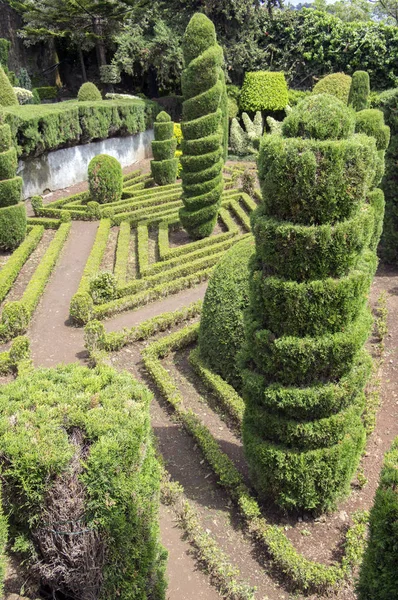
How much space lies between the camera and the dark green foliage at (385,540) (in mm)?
4898

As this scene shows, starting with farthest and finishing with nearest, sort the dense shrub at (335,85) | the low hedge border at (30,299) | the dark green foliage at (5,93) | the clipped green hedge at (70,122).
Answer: the dense shrub at (335,85) → the dark green foliage at (5,93) → the clipped green hedge at (70,122) → the low hedge border at (30,299)

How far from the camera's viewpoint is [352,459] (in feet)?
25.5

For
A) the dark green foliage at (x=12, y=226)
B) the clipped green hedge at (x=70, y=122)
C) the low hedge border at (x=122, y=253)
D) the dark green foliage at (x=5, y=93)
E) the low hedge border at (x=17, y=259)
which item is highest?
the dark green foliage at (x=5, y=93)

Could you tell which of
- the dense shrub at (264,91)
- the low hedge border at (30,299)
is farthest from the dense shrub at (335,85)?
the low hedge border at (30,299)

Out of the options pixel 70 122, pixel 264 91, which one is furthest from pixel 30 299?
pixel 264 91

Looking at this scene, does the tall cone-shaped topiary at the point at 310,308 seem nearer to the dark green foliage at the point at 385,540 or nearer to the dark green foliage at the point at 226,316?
the dark green foliage at the point at 385,540

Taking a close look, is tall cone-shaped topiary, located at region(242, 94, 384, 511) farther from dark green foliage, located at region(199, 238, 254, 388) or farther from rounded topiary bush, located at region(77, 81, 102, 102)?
rounded topiary bush, located at region(77, 81, 102, 102)

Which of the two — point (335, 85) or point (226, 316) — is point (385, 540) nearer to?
point (226, 316)

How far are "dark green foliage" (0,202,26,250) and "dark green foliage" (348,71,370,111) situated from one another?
14.8 meters

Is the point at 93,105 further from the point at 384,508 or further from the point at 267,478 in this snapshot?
the point at 384,508

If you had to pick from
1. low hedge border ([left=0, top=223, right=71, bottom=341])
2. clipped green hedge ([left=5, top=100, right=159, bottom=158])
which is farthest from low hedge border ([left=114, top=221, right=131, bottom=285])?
clipped green hedge ([left=5, top=100, right=159, bottom=158])

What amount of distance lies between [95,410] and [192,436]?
4.39 meters

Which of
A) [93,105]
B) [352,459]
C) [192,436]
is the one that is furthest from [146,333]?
[93,105]

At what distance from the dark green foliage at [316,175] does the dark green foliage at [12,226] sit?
12802 millimetres
